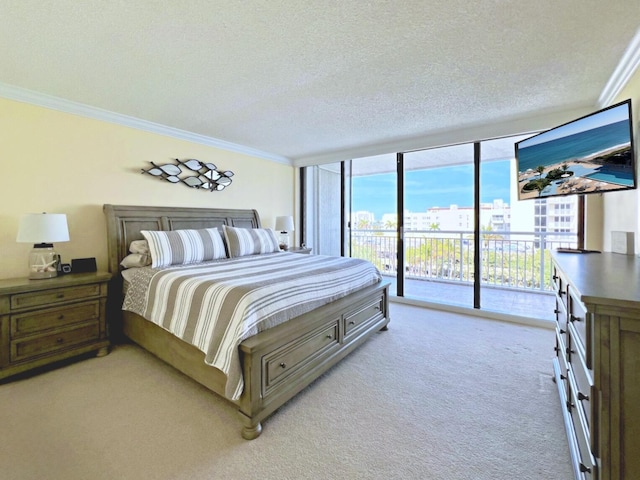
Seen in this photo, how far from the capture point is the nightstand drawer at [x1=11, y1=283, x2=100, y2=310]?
7.24 ft

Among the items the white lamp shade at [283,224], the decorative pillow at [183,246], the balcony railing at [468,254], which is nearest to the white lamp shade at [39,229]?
the decorative pillow at [183,246]

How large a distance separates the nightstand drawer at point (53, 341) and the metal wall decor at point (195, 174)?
182 centimetres

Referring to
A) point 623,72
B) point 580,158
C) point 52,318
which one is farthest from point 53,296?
point 623,72

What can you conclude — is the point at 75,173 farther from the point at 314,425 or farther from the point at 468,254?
the point at 468,254

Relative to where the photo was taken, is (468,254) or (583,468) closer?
(583,468)

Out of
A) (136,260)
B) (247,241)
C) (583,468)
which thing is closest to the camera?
(583,468)

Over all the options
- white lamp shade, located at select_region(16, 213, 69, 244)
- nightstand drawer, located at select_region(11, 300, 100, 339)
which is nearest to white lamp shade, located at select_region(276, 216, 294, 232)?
nightstand drawer, located at select_region(11, 300, 100, 339)

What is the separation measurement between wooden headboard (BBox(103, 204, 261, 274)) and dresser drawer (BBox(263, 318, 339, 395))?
229 centimetres

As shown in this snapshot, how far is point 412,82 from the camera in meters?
2.43

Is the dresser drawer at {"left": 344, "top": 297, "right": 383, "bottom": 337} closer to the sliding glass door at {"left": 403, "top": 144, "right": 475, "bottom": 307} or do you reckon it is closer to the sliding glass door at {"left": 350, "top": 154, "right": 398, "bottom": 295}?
the sliding glass door at {"left": 403, "top": 144, "right": 475, "bottom": 307}

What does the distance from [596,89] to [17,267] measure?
215 inches

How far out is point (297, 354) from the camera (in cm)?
201

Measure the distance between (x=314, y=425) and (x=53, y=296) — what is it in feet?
7.74

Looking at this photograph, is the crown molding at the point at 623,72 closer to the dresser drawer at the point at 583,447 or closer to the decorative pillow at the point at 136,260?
the dresser drawer at the point at 583,447
